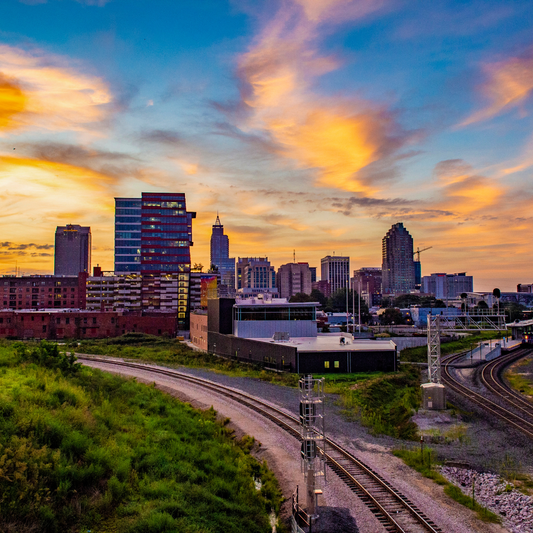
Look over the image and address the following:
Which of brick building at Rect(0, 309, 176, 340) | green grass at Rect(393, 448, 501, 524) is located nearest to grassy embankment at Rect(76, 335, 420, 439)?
green grass at Rect(393, 448, 501, 524)

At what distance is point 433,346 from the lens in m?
38.2

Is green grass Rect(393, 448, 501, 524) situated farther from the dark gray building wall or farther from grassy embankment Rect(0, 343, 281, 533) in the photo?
the dark gray building wall

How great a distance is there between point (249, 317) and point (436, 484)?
4094cm

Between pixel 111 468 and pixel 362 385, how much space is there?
28.7 meters

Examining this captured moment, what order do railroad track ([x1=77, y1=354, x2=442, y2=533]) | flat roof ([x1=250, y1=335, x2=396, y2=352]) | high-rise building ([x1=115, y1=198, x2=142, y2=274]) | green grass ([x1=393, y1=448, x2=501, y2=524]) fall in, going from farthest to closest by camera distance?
high-rise building ([x1=115, y1=198, x2=142, y2=274]), flat roof ([x1=250, y1=335, x2=396, y2=352]), green grass ([x1=393, y1=448, x2=501, y2=524]), railroad track ([x1=77, y1=354, x2=442, y2=533])

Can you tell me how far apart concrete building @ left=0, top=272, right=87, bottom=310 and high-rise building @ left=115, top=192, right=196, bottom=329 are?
105 feet

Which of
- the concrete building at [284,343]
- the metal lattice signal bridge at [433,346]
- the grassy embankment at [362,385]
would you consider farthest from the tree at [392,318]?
the metal lattice signal bridge at [433,346]

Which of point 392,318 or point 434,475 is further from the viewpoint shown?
point 392,318

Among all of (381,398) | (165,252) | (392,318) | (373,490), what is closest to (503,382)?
(381,398)

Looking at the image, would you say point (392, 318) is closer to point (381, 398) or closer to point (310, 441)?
point (381, 398)

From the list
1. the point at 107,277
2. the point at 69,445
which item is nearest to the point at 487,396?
the point at 69,445

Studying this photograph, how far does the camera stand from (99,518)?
47.2 ft

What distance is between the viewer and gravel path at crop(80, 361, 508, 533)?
16.7 m

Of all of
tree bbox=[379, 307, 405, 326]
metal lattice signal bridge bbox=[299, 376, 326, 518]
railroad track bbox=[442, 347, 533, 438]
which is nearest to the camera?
metal lattice signal bridge bbox=[299, 376, 326, 518]
